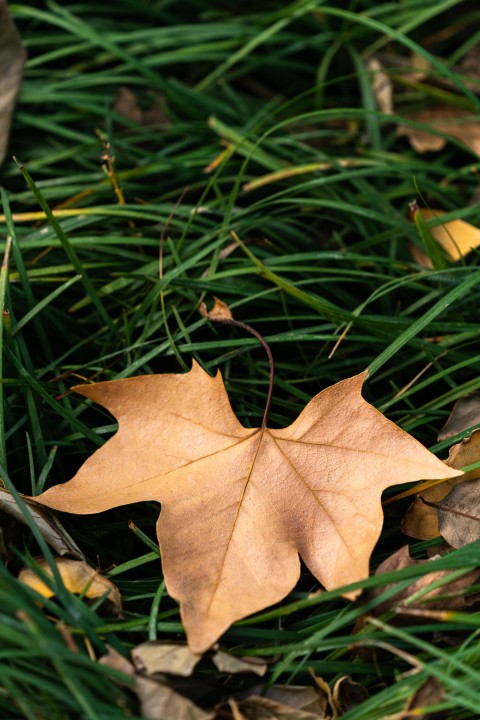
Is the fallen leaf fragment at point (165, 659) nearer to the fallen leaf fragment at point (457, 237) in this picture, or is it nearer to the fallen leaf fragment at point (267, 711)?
the fallen leaf fragment at point (267, 711)

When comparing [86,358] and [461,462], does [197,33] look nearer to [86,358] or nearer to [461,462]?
[86,358]

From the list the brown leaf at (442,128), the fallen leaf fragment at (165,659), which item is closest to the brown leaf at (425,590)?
the fallen leaf fragment at (165,659)

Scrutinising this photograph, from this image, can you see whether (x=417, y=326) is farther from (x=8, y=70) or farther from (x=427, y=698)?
(x=8, y=70)

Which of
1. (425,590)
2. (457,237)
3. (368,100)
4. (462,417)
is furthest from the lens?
(368,100)

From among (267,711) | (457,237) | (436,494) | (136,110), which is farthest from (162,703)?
(136,110)

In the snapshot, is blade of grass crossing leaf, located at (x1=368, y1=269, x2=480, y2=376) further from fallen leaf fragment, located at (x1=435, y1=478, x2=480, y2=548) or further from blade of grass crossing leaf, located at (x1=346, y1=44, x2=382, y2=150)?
blade of grass crossing leaf, located at (x1=346, y1=44, x2=382, y2=150)

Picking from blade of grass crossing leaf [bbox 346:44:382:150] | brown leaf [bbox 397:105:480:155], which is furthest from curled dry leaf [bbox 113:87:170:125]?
brown leaf [bbox 397:105:480:155]

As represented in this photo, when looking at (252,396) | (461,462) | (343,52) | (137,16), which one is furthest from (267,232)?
(137,16)
